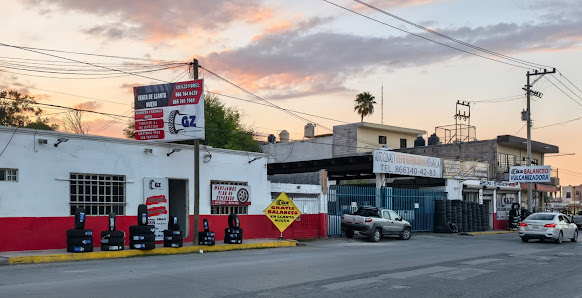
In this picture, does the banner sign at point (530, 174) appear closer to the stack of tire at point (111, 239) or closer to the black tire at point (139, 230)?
the black tire at point (139, 230)

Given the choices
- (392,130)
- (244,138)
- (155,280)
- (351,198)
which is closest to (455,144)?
(392,130)

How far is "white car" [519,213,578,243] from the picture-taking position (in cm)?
2617

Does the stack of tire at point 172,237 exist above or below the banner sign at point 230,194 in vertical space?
below

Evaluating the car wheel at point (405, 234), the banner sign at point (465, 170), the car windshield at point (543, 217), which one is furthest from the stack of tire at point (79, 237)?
the banner sign at point (465, 170)

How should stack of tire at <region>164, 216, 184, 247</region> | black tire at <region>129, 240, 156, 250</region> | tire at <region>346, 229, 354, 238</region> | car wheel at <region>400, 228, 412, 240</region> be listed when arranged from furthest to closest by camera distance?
car wheel at <region>400, 228, 412, 240</region> → tire at <region>346, 229, 354, 238</region> → stack of tire at <region>164, 216, 184, 247</region> → black tire at <region>129, 240, 156, 250</region>

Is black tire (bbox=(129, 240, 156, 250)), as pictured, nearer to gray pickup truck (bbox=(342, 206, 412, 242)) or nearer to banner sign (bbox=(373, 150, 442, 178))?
gray pickup truck (bbox=(342, 206, 412, 242))

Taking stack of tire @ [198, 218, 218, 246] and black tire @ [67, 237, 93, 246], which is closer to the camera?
black tire @ [67, 237, 93, 246]

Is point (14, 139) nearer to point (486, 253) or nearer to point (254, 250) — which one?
point (254, 250)

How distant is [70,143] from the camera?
65.1 feet

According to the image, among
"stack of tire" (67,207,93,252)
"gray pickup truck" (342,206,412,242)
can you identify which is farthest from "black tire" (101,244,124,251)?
"gray pickup truck" (342,206,412,242)

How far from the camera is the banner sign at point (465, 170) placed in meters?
38.9

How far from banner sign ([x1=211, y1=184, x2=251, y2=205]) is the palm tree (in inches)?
2004

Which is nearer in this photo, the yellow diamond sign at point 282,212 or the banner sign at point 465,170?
the yellow diamond sign at point 282,212

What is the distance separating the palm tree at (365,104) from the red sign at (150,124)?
181 feet
